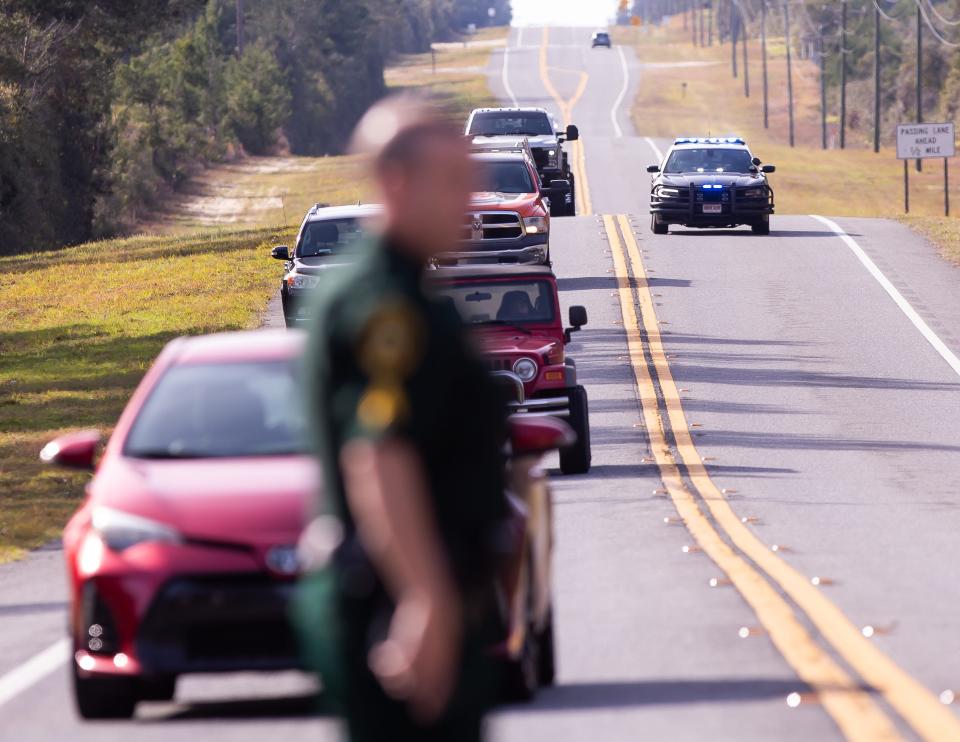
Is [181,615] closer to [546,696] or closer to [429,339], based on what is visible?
[546,696]

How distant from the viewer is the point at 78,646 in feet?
26.0

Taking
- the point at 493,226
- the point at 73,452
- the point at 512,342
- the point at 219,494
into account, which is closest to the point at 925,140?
the point at 493,226

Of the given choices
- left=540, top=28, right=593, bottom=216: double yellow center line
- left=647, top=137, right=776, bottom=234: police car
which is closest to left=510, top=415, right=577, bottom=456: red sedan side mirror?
left=647, top=137, right=776, bottom=234: police car

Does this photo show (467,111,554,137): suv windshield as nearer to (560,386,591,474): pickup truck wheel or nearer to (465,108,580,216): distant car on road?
(465,108,580,216): distant car on road

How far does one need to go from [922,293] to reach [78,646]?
90.8ft

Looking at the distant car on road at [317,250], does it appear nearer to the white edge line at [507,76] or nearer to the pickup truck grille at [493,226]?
the pickup truck grille at [493,226]

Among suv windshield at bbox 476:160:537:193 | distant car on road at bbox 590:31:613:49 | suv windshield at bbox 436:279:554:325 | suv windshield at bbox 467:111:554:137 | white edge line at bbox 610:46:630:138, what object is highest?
suv windshield at bbox 436:279:554:325

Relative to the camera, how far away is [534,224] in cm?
2939

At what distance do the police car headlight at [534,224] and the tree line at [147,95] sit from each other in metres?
19.0

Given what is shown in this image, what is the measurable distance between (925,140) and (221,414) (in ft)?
162

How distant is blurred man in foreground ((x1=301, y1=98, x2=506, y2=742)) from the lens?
3.96m

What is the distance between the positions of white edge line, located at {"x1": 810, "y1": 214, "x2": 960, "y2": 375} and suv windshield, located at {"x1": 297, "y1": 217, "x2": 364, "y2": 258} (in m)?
8.02

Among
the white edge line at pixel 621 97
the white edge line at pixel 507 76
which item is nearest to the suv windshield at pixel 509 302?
the white edge line at pixel 621 97

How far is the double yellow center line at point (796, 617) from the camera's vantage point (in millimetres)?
7688
